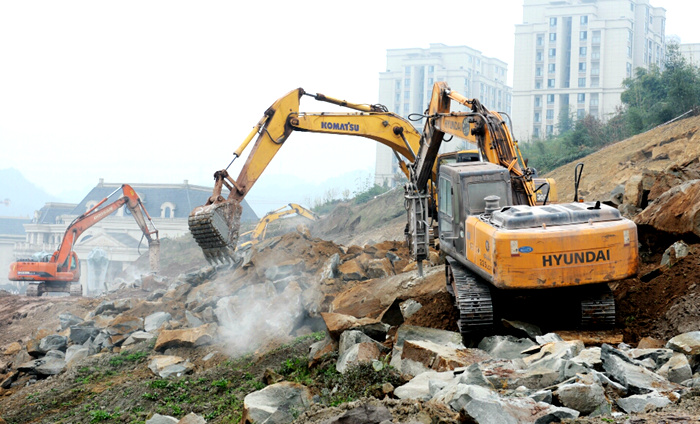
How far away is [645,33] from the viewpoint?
68.6 metres

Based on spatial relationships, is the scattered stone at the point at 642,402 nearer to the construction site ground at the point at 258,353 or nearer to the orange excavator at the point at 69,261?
the construction site ground at the point at 258,353

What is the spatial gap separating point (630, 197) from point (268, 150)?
719 cm

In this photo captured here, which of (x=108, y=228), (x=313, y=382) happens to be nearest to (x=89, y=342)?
(x=313, y=382)

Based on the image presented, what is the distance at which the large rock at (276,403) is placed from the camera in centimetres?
639

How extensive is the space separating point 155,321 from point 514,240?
9.50 meters

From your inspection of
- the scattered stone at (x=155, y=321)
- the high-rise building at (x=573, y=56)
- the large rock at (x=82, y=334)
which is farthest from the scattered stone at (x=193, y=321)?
the high-rise building at (x=573, y=56)

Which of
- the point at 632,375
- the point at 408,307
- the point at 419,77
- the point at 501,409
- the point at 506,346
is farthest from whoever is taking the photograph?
the point at 419,77

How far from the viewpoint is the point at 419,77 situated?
7869 centimetres

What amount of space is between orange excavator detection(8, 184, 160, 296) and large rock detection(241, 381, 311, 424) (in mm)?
22423

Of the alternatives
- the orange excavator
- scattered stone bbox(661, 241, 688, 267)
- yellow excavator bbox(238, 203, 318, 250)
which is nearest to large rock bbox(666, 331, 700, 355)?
scattered stone bbox(661, 241, 688, 267)

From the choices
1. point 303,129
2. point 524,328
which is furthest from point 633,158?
point 524,328

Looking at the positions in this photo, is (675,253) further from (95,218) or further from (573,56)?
(573,56)

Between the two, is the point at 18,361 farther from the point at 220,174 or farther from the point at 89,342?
the point at 220,174

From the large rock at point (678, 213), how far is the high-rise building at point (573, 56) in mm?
56926
